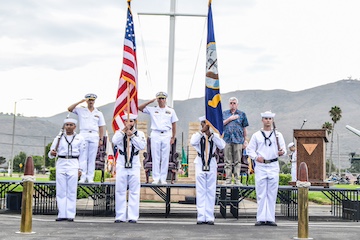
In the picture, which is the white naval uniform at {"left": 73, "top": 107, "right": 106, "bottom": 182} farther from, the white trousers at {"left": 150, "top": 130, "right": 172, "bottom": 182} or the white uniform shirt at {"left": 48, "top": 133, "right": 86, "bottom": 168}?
the white uniform shirt at {"left": 48, "top": 133, "right": 86, "bottom": 168}

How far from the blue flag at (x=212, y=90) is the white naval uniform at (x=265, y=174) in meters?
0.80

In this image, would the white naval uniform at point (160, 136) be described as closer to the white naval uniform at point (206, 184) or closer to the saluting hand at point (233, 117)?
the saluting hand at point (233, 117)

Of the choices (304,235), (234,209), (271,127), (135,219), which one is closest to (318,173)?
(234,209)

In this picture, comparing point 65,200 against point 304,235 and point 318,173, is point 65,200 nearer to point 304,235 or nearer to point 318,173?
point 304,235

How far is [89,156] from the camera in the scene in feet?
53.0

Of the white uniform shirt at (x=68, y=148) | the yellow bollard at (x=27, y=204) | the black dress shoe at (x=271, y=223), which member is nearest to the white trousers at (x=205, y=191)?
the black dress shoe at (x=271, y=223)

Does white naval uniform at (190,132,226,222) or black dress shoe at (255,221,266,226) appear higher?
white naval uniform at (190,132,226,222)

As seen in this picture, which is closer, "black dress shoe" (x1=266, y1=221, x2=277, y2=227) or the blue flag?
"black dress shoe" (x1=266, y1=221, x2=277, y2=227)

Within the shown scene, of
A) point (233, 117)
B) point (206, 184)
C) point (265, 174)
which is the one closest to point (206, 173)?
point (206, 184)

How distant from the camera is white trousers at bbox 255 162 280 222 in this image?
533 inches

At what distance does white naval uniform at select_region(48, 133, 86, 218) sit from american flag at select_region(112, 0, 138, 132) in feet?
3.78

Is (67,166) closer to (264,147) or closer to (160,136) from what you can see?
Answer: (160,136)

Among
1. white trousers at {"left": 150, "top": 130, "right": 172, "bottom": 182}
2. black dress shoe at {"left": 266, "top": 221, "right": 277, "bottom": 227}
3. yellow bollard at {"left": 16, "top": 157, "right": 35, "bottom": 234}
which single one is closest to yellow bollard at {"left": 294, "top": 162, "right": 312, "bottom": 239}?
black dress shoe at {"left": 266, "top": 221, "right": 277, "bottom": 227}

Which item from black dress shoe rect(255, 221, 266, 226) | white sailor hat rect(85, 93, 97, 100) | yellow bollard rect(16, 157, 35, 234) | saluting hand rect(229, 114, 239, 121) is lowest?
black dress shoe rect(255, 221, 266, 226)
